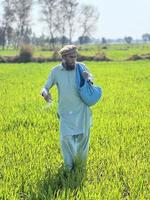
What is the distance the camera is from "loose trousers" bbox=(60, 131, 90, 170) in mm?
5133

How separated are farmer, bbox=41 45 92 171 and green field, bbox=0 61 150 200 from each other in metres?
0.26

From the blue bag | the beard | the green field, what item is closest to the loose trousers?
the green field

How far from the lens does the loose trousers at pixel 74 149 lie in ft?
16.8

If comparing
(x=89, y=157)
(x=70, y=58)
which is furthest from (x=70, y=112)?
(x=89, y=157)

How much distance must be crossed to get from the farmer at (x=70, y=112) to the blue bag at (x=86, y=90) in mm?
51

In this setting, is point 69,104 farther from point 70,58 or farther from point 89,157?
point 89,157

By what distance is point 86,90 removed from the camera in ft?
16.5

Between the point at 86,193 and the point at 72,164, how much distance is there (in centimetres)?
92

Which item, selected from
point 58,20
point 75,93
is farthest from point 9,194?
point 58,20

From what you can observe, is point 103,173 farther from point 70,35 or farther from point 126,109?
point 70,35

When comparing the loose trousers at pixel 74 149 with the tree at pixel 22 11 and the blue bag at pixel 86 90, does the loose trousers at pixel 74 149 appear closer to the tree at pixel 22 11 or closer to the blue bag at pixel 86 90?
the blue bag at pixel 86 90

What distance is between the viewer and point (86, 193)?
431cm

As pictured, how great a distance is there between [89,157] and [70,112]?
0.91m

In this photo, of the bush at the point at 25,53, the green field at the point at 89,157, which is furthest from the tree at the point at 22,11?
the green field at the point at 89,157
